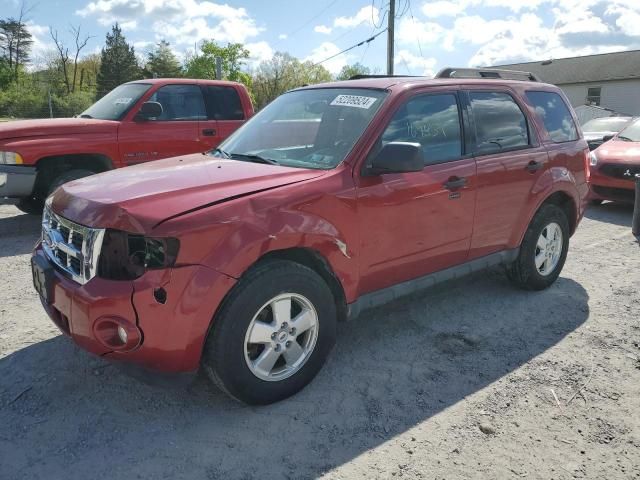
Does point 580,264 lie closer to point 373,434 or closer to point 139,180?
point 373,434

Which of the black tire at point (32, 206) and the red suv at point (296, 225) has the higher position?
the red suv at point (296, 225)

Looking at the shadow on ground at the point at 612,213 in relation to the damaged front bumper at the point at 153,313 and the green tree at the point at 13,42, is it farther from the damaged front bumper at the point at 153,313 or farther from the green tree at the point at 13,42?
the green tree at the point at 13,42

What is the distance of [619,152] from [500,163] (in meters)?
5.77

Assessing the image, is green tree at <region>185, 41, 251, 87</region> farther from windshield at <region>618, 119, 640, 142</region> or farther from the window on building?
windshield at <region>618, 119, 640, 142</region>

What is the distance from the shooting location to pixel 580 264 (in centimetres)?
572

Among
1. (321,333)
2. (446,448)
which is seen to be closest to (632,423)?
(446,448)

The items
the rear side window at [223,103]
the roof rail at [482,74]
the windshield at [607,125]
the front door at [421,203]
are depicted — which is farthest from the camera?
the windshield at [607,125]

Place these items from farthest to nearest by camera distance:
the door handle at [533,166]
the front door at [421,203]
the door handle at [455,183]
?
1. the door handle at [533,166]
2. the door handle at [455,183]
3. the front door at [421,203]

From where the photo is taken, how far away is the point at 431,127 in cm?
373

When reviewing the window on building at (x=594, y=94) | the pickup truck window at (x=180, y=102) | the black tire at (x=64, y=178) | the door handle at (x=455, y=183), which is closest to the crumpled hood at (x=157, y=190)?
the door handle at (x=455, y=183)

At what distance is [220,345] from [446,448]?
1263 millimetres

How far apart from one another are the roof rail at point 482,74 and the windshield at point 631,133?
5.50 m

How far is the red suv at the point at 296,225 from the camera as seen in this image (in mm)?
2551

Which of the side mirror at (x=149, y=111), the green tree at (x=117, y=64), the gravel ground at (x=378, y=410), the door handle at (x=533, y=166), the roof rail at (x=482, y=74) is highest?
the green tree at (x=117, y=64)
